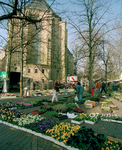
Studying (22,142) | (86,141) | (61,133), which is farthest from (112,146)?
(22,142)

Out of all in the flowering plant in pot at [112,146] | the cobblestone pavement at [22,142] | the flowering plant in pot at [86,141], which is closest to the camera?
the flowering plant in pot at [112,146]

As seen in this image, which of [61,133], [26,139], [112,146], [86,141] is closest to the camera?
[112,146]

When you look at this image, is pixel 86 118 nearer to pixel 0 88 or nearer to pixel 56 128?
pixel 56 128

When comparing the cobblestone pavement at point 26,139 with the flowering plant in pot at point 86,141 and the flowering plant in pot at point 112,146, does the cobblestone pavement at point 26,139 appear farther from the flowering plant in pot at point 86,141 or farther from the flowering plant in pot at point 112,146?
the flowering plant in pot at point 112,146

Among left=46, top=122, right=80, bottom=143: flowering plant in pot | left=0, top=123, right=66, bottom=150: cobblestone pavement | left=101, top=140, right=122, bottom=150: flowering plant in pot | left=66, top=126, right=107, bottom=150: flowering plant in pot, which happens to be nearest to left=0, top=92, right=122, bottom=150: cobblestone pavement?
left=0, top=123, right=66, bottom=150: cobblestone pavement

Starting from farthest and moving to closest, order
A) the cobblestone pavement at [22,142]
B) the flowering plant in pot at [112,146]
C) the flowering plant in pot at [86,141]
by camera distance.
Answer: the cobblestone pavement at [22,142] < the flowering plant in pot at [86,141] < the flowering plant in pot at [112,146]

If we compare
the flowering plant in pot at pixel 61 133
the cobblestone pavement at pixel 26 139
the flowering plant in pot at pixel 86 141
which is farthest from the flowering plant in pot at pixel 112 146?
the cobblestone pavement at pixel 26 139

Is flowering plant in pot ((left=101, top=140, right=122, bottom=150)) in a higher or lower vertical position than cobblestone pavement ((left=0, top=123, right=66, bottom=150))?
higher

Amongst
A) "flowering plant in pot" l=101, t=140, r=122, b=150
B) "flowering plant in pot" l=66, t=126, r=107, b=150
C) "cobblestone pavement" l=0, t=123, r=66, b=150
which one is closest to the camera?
"flowering plant in pot" l=101, t=140, r=122, b=150

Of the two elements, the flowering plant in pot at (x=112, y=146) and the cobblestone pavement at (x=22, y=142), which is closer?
the flowering plant in pot at (x=112, y=146)

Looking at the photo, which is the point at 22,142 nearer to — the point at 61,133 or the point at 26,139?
the point at 26,139

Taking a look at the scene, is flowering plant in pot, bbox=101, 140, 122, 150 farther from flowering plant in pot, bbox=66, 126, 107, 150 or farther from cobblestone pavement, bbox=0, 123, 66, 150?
cobblestone pavement, bbox=0, 123, 66, 150

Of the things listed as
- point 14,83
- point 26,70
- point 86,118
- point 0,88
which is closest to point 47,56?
point 26,70

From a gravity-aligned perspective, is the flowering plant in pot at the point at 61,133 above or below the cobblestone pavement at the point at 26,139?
above
